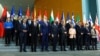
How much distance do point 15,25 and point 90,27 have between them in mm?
4237

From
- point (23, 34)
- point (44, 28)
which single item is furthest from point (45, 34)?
point (23, 34)

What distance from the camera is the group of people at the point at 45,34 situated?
46.6 feet

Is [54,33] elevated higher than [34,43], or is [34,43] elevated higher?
[54,33]

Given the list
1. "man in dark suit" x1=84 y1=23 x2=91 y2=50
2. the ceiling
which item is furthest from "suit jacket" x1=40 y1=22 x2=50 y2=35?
the ceiling

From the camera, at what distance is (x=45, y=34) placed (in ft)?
47.6

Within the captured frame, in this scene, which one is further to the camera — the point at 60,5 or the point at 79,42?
the point at 60,5

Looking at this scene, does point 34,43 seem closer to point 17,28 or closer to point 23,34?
point 23,34

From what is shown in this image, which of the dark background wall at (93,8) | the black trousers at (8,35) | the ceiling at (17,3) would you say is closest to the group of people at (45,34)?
the black trousers at (8,35)

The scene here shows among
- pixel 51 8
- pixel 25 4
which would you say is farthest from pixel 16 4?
pixel 51 8

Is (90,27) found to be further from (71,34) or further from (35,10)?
(35,10)

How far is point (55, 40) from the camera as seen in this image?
14.9m

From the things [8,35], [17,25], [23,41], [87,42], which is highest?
[17,25]

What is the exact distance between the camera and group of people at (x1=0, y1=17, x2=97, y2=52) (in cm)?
1421

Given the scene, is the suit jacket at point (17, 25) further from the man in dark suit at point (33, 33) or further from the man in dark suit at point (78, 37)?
the man in dark suit at point (78, 37)
